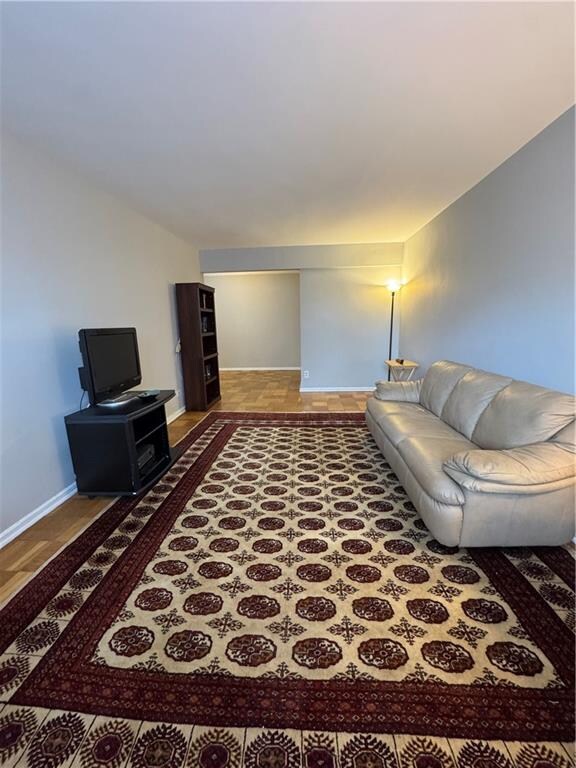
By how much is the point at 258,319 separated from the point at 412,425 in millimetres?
5916

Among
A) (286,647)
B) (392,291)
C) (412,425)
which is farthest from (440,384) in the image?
(392,291)

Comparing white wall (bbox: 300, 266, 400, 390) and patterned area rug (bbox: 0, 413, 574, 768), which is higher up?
white wall (bbox: 300, 266, 400, 390)

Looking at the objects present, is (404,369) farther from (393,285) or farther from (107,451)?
(107,451)

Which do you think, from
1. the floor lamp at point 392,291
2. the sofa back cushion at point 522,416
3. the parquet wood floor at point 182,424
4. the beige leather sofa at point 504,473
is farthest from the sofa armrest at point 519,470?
the floor lamp at point 392,291

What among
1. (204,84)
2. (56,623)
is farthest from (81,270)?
(56,623)

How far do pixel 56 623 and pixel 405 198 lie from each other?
159 inches

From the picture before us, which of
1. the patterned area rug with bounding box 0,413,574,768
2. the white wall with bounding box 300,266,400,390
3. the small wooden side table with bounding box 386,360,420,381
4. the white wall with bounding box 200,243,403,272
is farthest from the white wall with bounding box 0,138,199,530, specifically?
the small wooden side table with bounding box 386,360,420,381

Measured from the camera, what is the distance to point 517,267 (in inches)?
97.1

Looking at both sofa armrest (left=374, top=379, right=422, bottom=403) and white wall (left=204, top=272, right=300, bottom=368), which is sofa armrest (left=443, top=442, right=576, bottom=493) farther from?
white wall (left=204, top=272, right=300, bottom=368)

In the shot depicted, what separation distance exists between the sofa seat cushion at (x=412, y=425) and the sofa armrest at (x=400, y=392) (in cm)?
29

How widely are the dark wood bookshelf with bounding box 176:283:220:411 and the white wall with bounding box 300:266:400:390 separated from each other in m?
1.60

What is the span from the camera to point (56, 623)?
4.92 feet

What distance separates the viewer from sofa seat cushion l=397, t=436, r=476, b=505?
180 centimetres

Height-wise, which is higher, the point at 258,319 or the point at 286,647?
the point at 258,319
